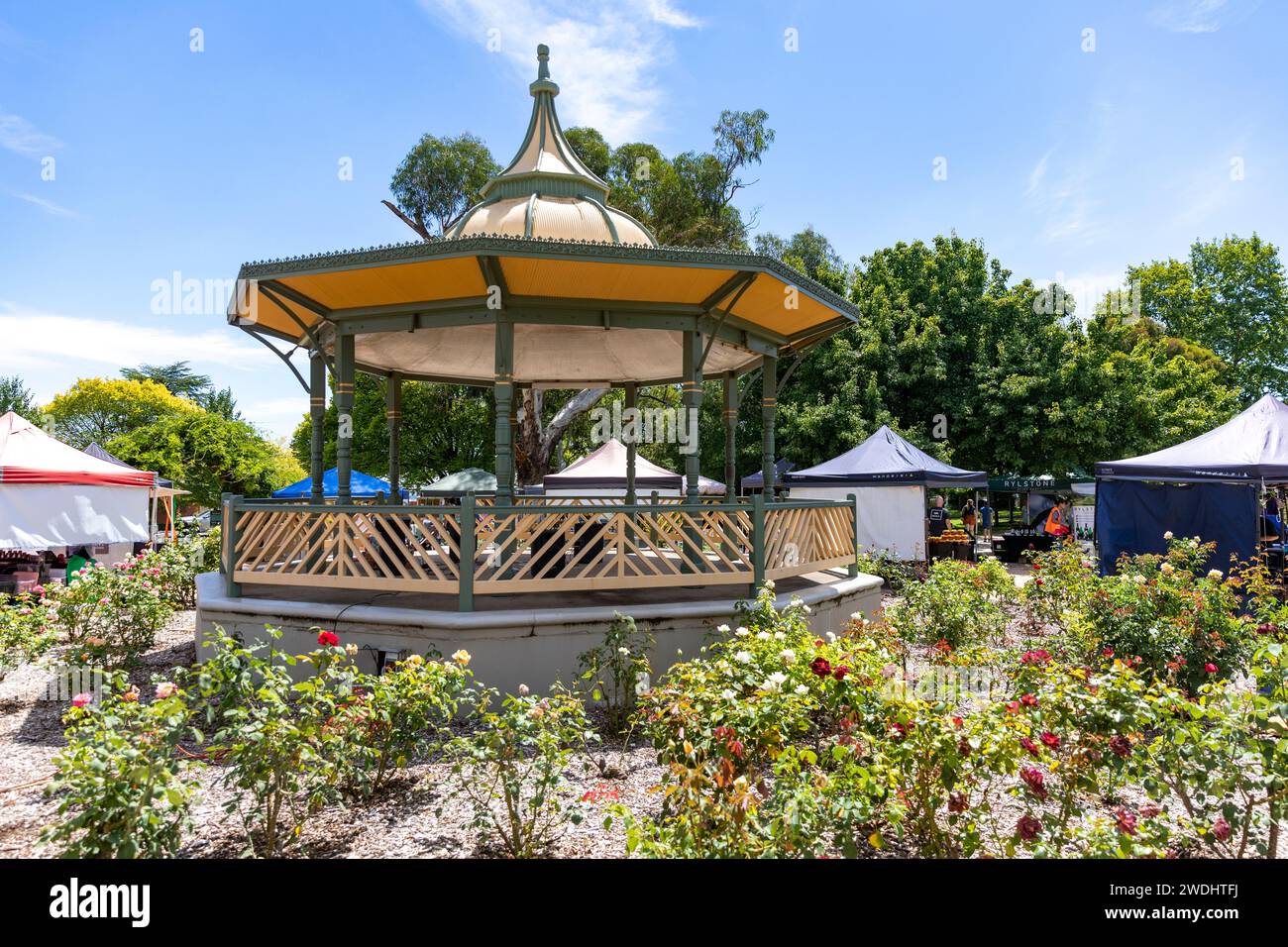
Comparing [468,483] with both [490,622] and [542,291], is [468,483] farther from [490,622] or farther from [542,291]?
[490,622]

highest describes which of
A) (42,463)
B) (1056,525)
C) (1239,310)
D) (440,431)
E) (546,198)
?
(1239,310)

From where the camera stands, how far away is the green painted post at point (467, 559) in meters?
6.48

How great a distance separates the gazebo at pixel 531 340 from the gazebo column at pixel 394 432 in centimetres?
7

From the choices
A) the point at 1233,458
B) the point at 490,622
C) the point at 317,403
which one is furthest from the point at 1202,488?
the point at 317,403

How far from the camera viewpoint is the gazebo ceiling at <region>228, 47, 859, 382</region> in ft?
23.6

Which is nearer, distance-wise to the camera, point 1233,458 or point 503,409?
point 503,409

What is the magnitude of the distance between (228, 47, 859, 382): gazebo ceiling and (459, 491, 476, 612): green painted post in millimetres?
2383

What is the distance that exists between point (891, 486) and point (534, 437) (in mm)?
9147

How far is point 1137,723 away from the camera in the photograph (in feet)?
11.3

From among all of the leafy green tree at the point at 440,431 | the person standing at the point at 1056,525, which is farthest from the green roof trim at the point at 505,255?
the leafy green tree at the point at 440,431

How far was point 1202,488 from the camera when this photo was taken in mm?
11070

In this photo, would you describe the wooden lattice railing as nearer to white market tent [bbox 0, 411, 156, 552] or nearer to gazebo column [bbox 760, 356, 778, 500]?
gazebo column [bbox 760, 356, 778, 500]

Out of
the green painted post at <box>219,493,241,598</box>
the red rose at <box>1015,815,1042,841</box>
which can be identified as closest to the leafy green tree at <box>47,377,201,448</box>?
the green painted post at <box>219,493,241,598</box>
